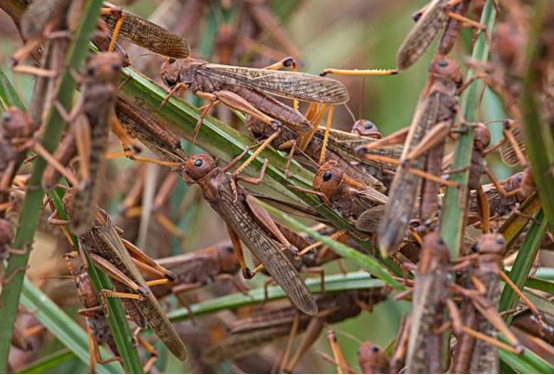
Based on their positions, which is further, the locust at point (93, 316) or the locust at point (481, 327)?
the locust at point (93, 316)

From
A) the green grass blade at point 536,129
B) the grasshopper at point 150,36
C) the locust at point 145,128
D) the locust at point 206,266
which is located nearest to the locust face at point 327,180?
the locust at point 145,128

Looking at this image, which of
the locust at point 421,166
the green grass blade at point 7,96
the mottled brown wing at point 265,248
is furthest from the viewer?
the mottled brown wing at point 265,248

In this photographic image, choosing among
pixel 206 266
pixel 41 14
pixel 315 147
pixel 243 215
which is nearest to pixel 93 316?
pixel 243 215

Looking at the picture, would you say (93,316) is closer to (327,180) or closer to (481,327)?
(327,180)

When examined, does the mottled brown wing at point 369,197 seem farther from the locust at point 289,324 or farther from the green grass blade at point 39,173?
the green grass blade at point 39,173

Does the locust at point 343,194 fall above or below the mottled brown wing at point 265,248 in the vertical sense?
above

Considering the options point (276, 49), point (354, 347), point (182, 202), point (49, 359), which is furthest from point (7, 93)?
point (276, 49)

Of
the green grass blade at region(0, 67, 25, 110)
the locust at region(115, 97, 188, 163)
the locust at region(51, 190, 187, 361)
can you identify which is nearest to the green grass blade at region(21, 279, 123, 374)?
the locust at region(51, 190, 187, 361)

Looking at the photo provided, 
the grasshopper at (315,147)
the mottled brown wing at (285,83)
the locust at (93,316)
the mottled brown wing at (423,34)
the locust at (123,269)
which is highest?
the mottled brown wing at (423,34)

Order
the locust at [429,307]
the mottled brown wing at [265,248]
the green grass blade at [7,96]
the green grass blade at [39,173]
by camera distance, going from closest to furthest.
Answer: the green grass blade at [39,173], the locust at [429,307], the green grass blade at [7,96], the mottled brown wing at [265,248]
